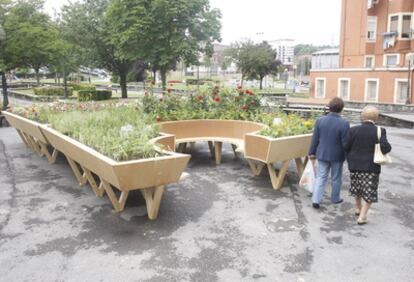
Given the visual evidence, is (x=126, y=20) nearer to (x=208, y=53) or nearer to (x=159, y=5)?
(x=159, y=5)

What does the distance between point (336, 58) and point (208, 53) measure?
1482 centimetres

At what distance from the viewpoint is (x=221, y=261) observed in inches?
150

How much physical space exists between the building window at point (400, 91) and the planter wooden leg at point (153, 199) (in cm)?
2387

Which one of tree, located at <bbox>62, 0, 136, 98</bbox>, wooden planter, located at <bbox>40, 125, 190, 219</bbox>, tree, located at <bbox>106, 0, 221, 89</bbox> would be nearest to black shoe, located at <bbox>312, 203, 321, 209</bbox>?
wooden planter, located at <bbox>40, 125, 190, 219</bbox>

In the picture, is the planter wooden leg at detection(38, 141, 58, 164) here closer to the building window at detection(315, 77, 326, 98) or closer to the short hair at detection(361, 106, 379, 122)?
the short hair at detection(361, 106, 379, 122)

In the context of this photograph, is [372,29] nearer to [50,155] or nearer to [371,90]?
[371,90]

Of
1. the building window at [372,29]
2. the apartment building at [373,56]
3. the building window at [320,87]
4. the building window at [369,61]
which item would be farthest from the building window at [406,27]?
the building window at [320,87]

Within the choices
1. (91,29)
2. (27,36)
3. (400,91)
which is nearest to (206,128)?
(27,36)

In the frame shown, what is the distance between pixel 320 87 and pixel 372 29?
220 inches

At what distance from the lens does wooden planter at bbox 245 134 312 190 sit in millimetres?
5699

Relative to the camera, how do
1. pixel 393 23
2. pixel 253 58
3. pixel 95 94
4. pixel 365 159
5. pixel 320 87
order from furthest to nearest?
pixel 253 58 → pixel 320 87 → pixel 95 94 → pixel 393 23 → pixel 365 159

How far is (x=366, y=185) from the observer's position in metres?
4.62

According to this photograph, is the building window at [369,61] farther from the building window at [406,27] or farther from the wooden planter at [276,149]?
the wooden planter at [276,149]

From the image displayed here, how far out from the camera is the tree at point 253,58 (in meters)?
46.0
